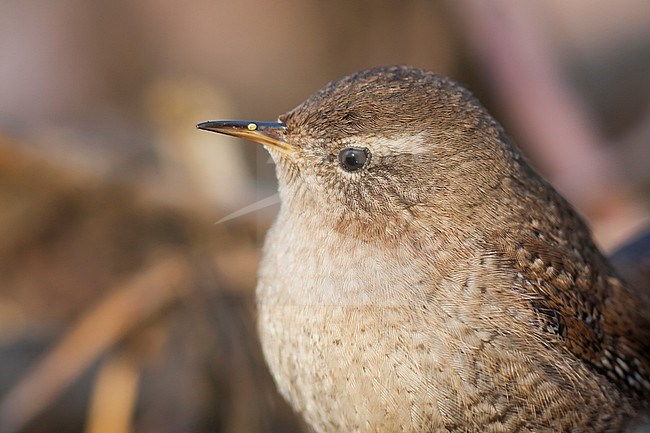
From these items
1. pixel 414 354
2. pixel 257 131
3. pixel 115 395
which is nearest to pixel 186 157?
pixel 115 395

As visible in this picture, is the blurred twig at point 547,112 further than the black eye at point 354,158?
Yes

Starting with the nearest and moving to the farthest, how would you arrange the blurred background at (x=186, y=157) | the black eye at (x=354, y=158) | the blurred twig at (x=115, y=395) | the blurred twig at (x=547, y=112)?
the black eye at (x=354, y=158) < the blurred twig at (x=115, y=395) < the blurred background at (x=186, y=157) < the blurred twig at (x=547, y=112)

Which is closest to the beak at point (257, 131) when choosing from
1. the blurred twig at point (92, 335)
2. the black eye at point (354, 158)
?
the black eye at point (354, 158)

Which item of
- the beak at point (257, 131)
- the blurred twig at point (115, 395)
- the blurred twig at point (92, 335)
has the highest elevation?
the beak at point (257, 131)

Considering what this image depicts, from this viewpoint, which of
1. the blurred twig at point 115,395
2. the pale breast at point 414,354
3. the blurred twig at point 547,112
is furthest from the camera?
the blurred twig at point 547,112

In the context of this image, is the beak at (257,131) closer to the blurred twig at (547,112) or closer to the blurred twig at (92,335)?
the blurred twig at (92,335)

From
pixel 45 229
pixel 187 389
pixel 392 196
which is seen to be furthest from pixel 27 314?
pixel 392 196
